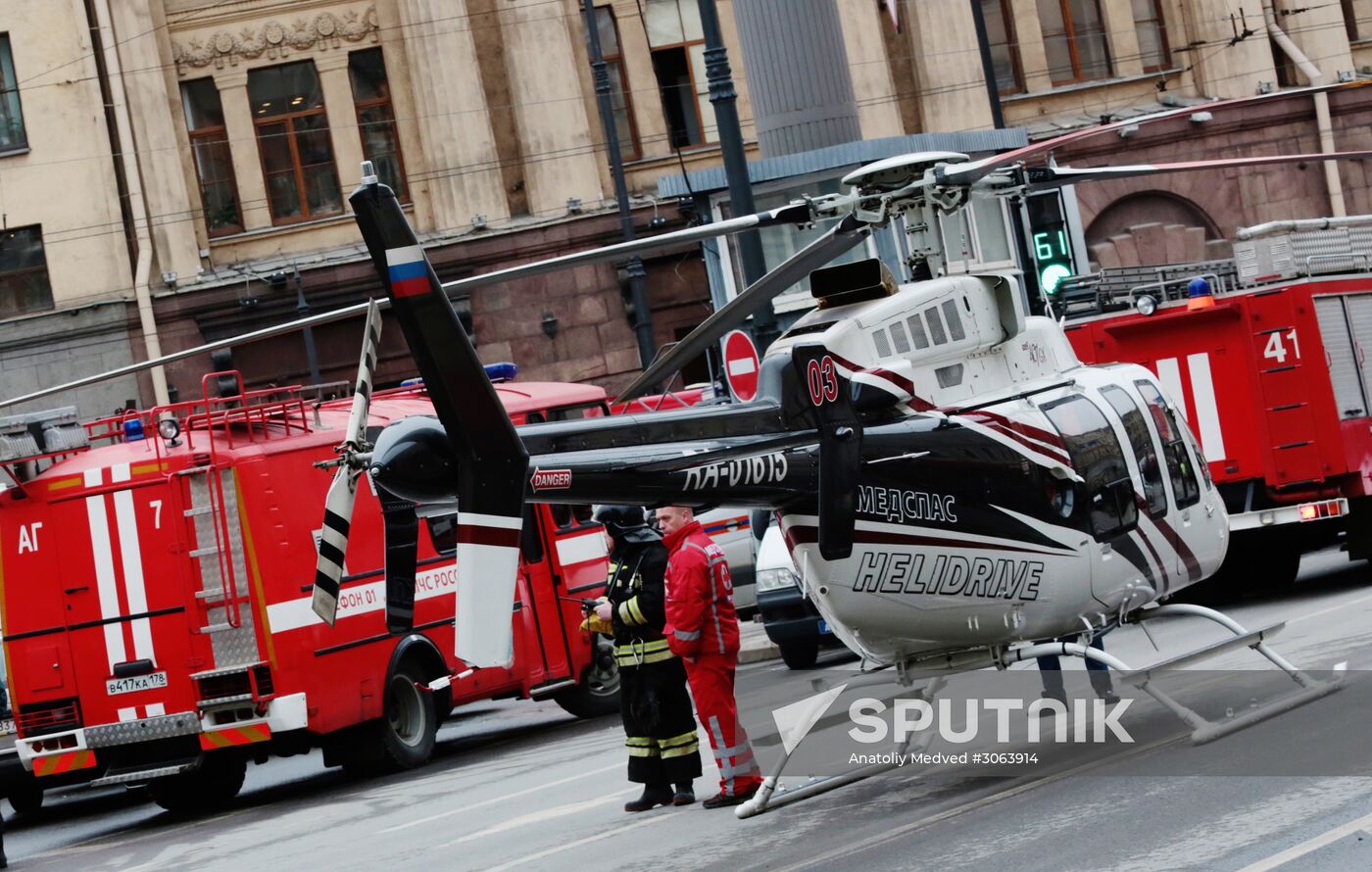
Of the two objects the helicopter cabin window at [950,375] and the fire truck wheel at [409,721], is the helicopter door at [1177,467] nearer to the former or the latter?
the helicopter cabin window at [950,375]

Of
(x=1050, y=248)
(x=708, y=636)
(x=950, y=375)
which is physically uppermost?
(x=1050, y=248)

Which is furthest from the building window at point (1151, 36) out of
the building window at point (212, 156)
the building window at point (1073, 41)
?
the building window at point (212, 156)

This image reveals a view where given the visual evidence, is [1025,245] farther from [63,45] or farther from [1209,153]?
[63,45]

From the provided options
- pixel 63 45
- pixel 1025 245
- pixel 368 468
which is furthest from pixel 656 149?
pixel 368 468

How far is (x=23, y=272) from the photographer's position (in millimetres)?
29734

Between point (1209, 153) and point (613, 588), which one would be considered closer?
point (613, 588)

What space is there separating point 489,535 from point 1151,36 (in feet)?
95.4

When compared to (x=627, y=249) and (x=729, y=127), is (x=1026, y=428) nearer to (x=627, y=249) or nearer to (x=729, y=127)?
(x=627, y=249)

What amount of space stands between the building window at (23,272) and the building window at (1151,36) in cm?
2005

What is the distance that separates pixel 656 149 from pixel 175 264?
27.6ft

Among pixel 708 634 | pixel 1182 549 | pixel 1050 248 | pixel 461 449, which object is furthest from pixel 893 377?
pixel 1050 248

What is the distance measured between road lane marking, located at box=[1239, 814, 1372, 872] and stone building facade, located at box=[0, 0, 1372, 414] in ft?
75.2

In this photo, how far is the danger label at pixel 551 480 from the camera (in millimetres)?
7820

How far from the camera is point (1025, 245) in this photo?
94.8ft
